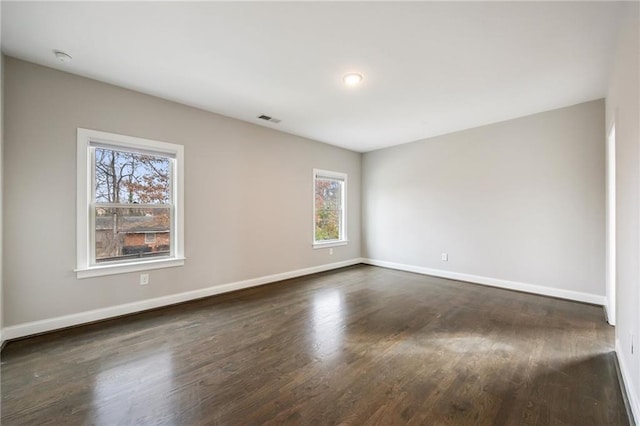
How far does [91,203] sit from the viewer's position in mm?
3002

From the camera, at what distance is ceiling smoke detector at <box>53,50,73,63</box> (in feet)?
8.15

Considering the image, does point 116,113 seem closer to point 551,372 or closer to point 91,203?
point 91,203

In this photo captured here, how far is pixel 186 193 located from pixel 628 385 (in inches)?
179

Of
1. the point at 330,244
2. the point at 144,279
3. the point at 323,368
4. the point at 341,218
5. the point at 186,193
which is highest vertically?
the point at 186,193

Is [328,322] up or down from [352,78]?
down

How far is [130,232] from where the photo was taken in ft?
10.8

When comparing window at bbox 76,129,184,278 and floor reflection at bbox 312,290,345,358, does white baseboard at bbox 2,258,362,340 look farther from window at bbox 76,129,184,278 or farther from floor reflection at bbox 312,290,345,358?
floor reflection at bbox 312,290,345,358

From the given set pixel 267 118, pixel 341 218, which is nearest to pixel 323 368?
pixel 267 118

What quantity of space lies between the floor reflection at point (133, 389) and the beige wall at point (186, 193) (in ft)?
4.42

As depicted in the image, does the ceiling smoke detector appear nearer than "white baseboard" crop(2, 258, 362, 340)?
Yes

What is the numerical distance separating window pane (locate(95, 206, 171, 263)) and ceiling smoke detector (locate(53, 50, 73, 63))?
1.50 metres

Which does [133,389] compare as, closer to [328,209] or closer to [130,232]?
[130,232]

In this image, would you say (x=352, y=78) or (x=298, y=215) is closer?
(x=352, y=78)

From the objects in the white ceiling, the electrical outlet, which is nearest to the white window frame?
the white ceiling
